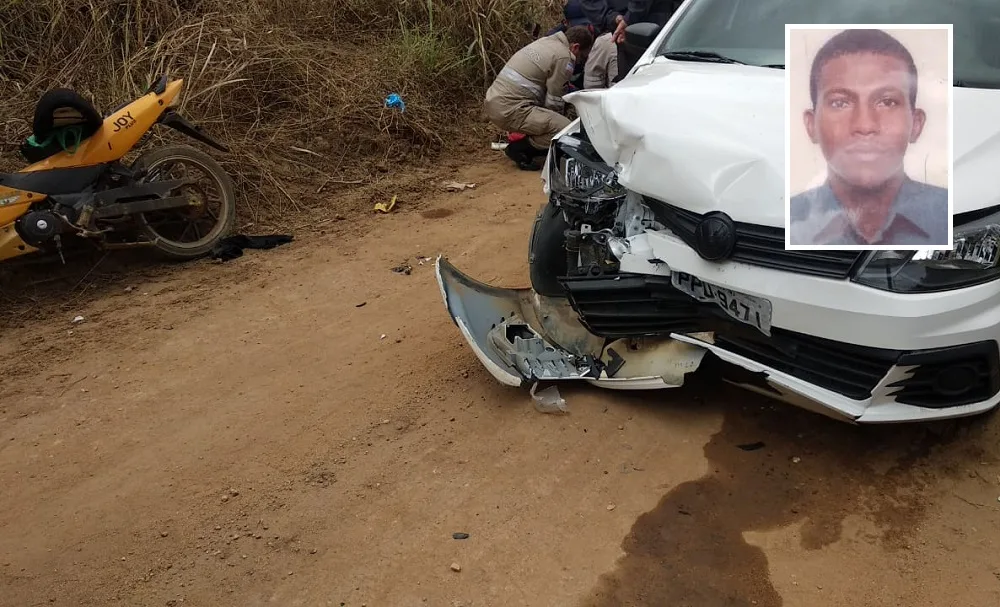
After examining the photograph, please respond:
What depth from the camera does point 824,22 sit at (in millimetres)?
3381

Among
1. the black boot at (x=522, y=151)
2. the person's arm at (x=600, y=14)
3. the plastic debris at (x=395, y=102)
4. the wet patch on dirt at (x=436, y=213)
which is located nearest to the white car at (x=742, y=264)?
the wet patch on dirt at (x=436, y=213)

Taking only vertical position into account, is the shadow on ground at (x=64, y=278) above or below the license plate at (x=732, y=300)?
below

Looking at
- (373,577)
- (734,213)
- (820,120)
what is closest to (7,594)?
(373,577)

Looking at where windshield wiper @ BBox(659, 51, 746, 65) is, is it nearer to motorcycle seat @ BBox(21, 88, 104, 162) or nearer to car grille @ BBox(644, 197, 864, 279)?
car grille @ BBox(644, 197, 864, 279)

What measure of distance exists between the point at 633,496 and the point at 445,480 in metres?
0.72

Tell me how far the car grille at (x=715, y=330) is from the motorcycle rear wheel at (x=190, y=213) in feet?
11.6

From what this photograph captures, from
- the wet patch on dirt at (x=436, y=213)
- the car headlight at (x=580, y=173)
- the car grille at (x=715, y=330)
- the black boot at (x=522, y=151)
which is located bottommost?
the wet patch on dirt at (x=436, y=213)

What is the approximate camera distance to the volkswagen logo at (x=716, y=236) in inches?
105

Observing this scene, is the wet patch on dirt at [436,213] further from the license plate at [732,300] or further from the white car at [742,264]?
the license plate at [732,300]

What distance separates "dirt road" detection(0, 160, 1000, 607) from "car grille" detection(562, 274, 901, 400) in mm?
472

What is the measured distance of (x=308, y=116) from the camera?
7.47m

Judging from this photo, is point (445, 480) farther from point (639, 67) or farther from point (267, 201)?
point (267, 201)

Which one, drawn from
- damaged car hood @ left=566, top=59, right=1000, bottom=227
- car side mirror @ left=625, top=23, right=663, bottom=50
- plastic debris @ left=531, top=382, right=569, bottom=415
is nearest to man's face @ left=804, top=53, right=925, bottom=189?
damaged car hood @ left=566, top=59, right=1000, bottom=227

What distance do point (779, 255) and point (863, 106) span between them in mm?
595
